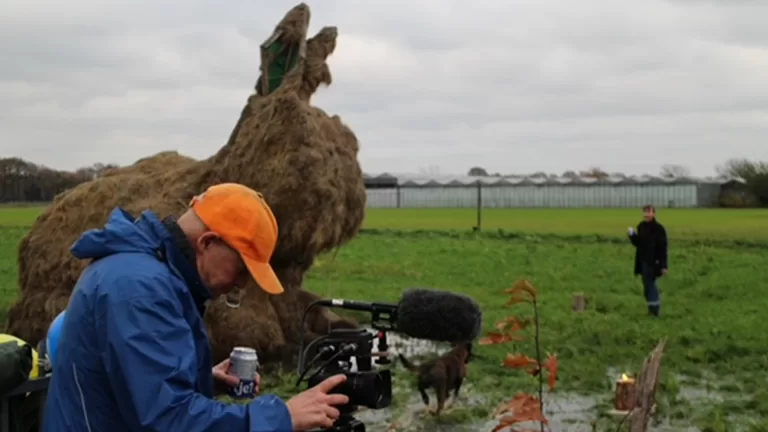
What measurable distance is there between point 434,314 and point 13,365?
1598 mm

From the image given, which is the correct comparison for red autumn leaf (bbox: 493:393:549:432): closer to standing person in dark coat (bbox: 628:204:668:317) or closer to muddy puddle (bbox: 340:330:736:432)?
muddy puddle (bbox: 340:330:736:432)

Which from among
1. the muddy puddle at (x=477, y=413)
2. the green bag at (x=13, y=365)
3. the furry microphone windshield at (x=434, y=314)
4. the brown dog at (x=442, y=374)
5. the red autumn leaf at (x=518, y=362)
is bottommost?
the muddy puddle at (x=477, y=413)

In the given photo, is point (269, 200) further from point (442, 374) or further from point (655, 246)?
point (655, 246)

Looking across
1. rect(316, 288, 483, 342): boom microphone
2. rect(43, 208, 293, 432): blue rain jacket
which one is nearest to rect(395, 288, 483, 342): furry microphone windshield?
rect(316, 288, 483, 342): boom microphone

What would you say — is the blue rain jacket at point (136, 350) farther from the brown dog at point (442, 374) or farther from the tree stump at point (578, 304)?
the tree stump at point (578, 304)

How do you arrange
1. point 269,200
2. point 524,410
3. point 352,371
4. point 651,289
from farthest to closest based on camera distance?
point 651,289
point 269,200
point 524,410
point 352,371

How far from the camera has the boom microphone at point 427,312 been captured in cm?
376

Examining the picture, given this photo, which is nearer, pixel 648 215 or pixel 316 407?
pixel 316 407

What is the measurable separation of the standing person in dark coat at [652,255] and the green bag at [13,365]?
1293cm

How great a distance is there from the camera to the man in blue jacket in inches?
112

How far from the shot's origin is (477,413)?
29.1 ft

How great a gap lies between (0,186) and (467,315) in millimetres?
48222

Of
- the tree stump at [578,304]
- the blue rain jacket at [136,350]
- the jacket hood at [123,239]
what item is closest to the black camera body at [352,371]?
the blue rain jacket at [136,350]

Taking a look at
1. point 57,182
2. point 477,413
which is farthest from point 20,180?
point 477,413
